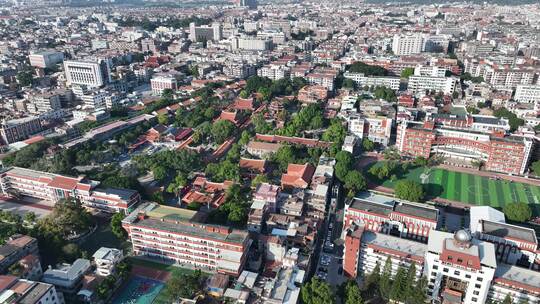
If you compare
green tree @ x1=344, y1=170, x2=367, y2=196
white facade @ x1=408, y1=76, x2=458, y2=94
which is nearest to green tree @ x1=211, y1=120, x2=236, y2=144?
green tree @ x1=344, y1=170, x2=367, y2=196

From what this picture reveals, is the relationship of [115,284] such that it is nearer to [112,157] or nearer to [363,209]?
[363,209]

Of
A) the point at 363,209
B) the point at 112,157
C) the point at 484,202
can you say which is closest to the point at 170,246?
the point at 363,209

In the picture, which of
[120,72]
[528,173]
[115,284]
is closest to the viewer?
[115,284]

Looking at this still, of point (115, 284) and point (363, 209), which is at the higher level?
point (363, 209)

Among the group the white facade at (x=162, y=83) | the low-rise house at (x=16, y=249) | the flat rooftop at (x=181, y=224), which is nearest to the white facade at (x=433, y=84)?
the white facade at (x=162, y=83)

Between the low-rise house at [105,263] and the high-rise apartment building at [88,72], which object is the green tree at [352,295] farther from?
the high-rise apartment building at [88,72]

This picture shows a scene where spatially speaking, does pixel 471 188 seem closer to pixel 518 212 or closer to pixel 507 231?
pixel 518 212
